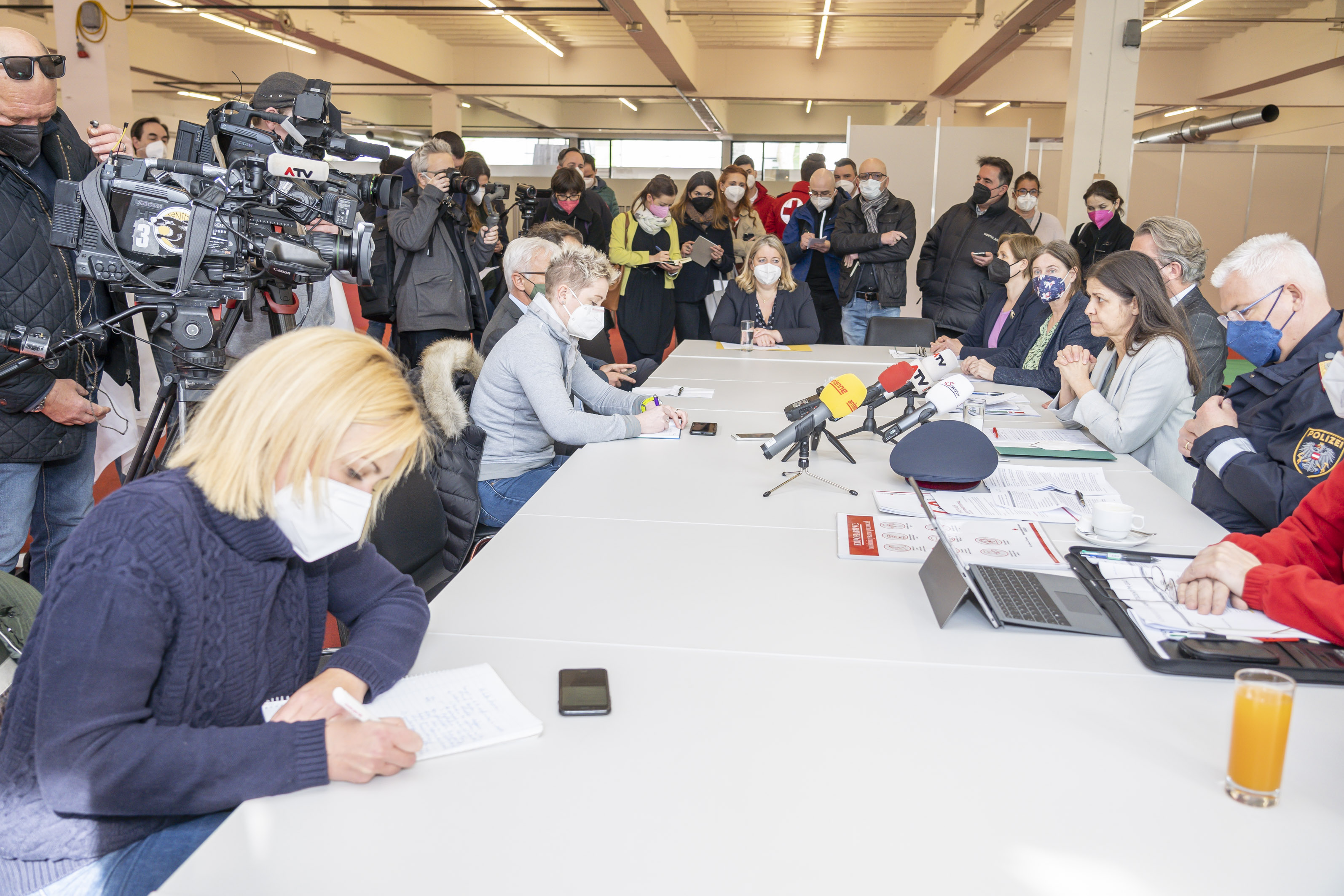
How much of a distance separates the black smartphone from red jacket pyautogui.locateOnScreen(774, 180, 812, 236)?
5002 millimetres

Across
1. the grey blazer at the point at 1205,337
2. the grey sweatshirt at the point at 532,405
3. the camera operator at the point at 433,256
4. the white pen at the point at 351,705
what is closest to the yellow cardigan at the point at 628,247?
the camera operator at the point at 433,256

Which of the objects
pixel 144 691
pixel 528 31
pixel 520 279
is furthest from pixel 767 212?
pixel 144 691

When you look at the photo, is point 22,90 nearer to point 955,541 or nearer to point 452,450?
point 452,450

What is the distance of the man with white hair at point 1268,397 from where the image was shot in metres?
2.03

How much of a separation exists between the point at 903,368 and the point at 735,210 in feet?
12.8

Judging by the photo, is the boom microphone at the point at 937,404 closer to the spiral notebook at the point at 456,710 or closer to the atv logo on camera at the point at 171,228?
the spiral notebook at the point at 456,710

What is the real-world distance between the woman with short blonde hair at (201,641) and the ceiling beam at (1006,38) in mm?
6783

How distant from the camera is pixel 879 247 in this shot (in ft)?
17.6

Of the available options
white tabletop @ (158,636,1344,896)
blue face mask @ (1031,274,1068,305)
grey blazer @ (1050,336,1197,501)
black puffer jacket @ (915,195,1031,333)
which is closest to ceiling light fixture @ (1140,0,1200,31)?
black puffer jacket @ (915,195,1031,333)

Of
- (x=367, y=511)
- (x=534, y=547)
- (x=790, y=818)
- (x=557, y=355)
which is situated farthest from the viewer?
(x=557, y=355)

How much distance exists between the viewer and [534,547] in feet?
5.66

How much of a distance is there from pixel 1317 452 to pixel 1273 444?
0.19 m

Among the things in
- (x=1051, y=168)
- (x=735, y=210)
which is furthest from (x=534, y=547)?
(x=1051, y=168)

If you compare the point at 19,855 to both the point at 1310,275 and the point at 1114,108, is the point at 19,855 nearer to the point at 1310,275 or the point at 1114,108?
the point at 1310,275
